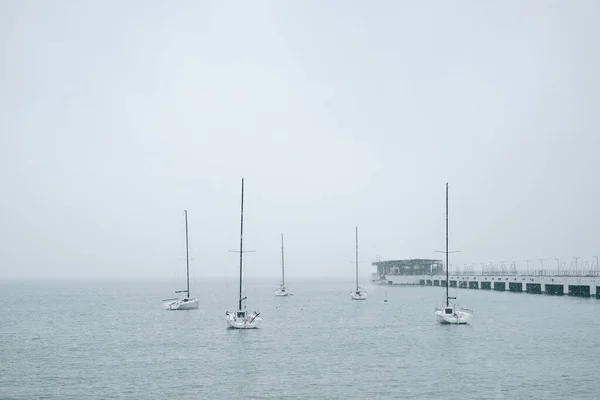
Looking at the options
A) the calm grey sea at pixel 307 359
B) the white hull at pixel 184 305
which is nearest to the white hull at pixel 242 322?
the calm grey sea at pixel 307 359

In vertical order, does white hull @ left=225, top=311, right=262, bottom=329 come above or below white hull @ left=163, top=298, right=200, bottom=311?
above

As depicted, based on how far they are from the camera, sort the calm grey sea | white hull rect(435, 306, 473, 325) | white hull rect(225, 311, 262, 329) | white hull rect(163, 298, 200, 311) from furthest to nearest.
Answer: white hull rect(163, 298, 200, 311) → white hull rect(435, 306, 473, 325) → white hull rect(225, 311, 262, 329) → the calm grey sea

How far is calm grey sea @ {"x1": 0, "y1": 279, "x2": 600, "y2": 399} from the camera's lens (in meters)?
41.8

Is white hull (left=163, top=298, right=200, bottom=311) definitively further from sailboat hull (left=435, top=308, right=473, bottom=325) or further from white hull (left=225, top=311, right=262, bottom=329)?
sailboat hull (left=435, top=308, right=473, bottom=325)

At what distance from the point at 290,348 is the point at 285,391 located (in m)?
19.8

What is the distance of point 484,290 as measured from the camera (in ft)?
646

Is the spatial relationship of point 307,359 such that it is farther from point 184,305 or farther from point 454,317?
point 184,305

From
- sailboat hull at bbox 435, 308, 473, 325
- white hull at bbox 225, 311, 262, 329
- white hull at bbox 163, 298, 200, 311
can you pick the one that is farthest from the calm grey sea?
white hull at bbox 163, 298, 200, 311

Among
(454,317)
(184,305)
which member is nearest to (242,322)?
(454,317)

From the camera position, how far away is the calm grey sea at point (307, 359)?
41844mm

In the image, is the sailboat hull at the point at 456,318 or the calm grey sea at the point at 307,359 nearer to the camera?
the calm grey sea at the point at 307,359

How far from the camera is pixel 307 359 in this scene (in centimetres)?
5431

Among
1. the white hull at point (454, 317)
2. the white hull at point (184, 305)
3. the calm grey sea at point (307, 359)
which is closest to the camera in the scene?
the calm grey sea at point (307, 359)

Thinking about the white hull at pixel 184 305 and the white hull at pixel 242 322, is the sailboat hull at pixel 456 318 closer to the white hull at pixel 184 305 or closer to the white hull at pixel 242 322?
the white hull at pixel 242 322
